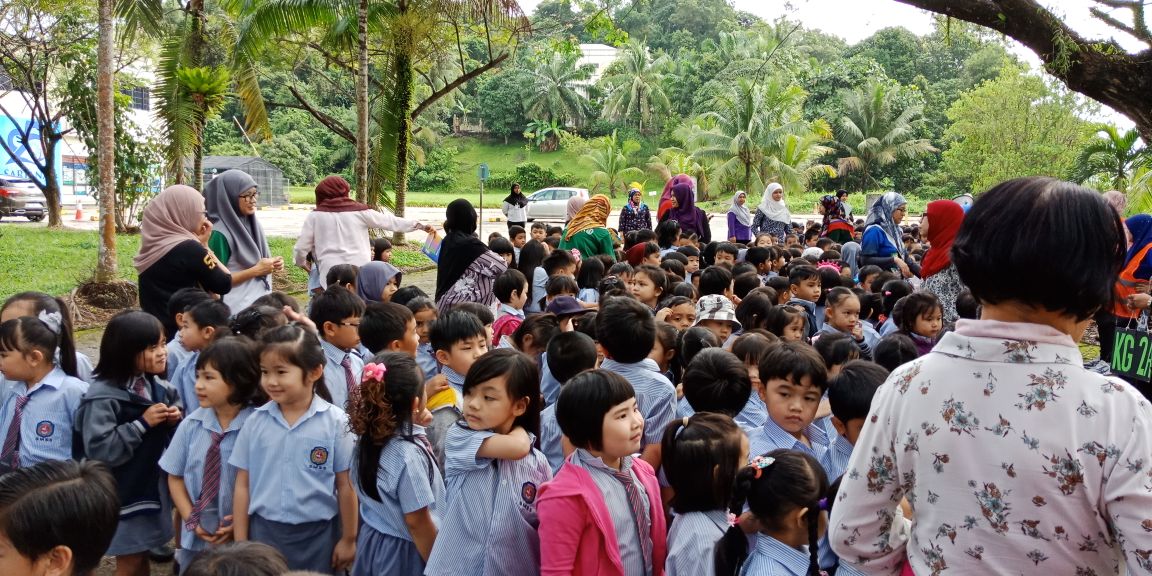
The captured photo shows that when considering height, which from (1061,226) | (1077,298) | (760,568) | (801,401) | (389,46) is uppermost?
(389,46)

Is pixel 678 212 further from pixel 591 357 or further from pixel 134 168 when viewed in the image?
pixel 134 168

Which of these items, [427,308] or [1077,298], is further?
[427,308]

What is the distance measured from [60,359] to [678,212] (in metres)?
8.29

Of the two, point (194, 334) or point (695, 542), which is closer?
point (695, 542)

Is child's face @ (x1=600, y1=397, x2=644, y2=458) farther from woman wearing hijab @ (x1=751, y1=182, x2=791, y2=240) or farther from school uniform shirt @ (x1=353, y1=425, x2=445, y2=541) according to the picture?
woman wearing hijab @ (x1=751, y1=182, x2=791, y2=240)

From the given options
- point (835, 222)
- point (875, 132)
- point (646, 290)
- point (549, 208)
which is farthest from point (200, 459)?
point (875, 132)

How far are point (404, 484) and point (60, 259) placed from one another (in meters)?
13.9

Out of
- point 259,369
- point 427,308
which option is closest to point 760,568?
point 259,369

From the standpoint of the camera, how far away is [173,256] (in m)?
5.23

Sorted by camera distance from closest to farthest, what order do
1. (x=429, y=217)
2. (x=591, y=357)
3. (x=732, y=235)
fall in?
(x=591, y=357) → (x=732, y=235) → (x=429, y=217)

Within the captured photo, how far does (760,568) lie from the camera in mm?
2455

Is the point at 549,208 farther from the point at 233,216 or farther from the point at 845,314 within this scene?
the point at 845,314

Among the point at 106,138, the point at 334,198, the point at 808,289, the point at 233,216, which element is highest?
the point at 106,138

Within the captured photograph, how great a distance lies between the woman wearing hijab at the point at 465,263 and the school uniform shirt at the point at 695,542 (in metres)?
3.74
